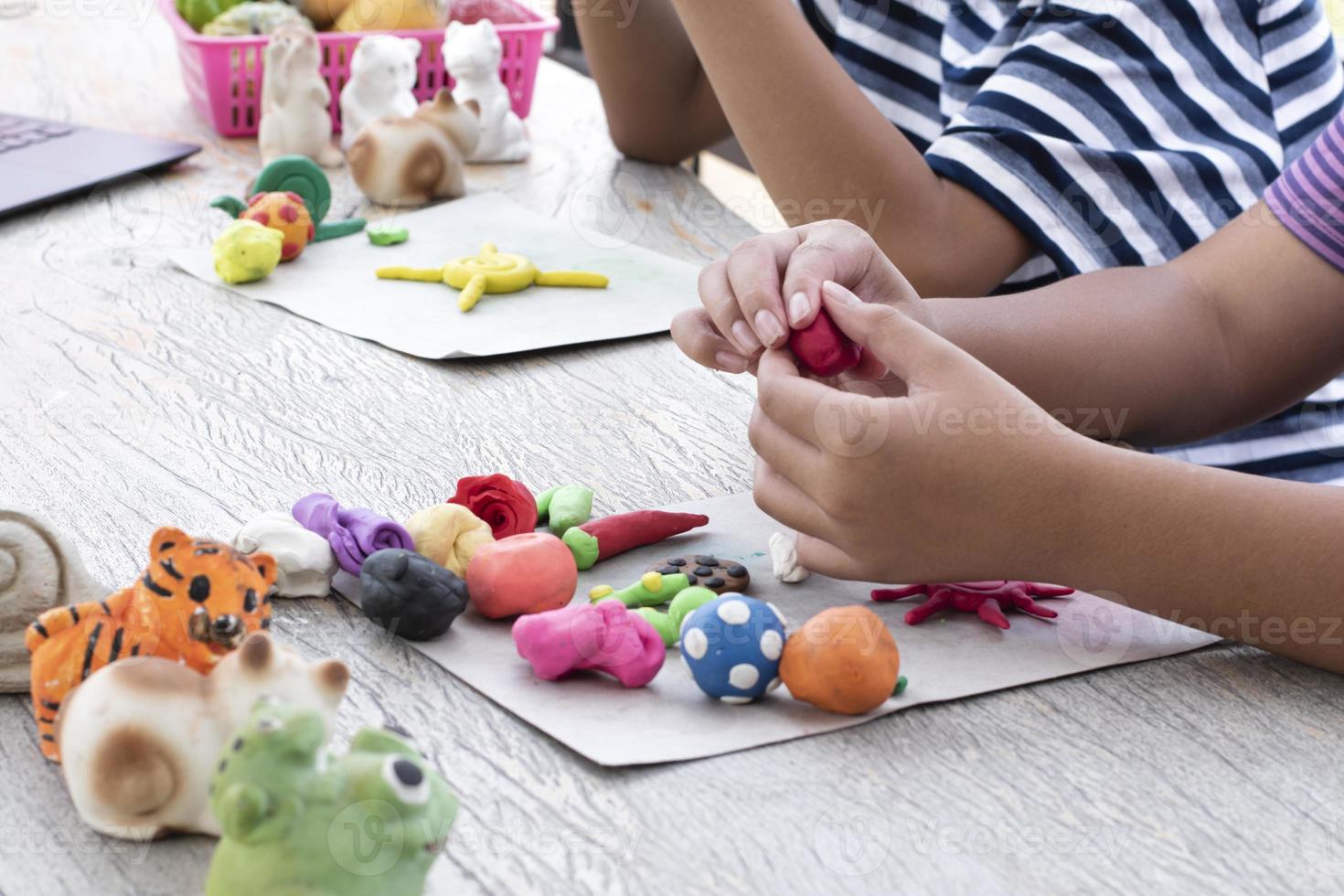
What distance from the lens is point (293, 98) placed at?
43.6 inches

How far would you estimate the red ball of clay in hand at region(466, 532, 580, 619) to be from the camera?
0.52 metres

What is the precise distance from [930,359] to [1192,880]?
23 centimetres

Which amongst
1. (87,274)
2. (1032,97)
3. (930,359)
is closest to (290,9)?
(87,274)

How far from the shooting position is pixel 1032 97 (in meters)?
0.83

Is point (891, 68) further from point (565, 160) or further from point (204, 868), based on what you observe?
point (204, 868)

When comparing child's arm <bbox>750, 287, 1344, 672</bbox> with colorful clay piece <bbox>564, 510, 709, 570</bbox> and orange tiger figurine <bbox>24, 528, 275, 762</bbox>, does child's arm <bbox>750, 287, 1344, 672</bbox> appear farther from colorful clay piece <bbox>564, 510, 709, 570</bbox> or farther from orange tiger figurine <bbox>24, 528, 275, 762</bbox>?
orange tiger figurine <bbox>24, 528, 275, 762</bbox>

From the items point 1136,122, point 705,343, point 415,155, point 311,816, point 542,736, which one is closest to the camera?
point 311,816

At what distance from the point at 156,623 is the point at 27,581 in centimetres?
8

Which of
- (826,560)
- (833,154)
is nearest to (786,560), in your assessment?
(826,560)

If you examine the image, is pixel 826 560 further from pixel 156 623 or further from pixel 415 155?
pixel 415 155

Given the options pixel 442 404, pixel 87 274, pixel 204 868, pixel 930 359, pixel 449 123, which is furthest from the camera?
pixel 449 123

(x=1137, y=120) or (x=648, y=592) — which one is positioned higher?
(x=1137, y=120)

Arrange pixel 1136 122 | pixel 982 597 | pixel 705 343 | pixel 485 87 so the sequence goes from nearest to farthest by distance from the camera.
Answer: pixel 982 597 → pixel 705 343 → pixel 1136 122 → pixel 485 87

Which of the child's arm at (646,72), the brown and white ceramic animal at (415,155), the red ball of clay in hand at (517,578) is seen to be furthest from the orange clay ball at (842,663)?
the child's arm at (646,72)
